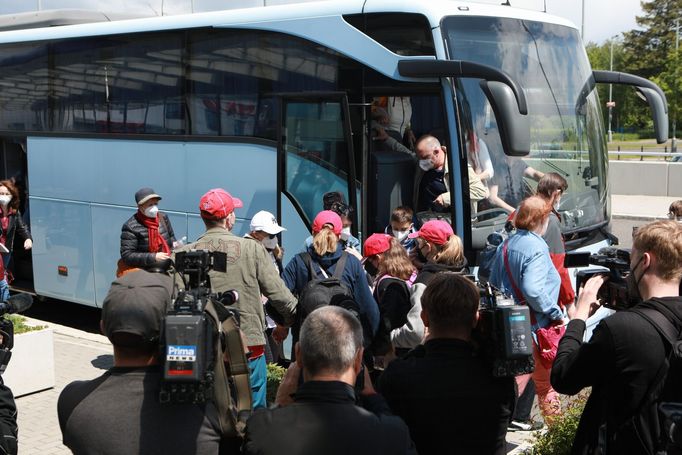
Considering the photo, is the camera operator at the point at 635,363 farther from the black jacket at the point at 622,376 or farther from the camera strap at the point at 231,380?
the camera strap at the point at 231,380

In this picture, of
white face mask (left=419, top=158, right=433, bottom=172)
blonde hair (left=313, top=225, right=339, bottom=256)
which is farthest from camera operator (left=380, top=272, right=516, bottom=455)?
white face mask (left=419, top=158, right=433, bottom=172)

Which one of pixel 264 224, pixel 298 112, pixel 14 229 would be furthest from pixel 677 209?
pixel 14 229

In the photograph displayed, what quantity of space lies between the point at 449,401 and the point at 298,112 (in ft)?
18.4

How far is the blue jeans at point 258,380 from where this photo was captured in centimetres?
556

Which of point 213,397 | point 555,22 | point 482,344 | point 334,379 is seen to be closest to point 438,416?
point 482,344

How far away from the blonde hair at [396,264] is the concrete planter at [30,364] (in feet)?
12.9

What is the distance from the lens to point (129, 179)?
34.2 ft

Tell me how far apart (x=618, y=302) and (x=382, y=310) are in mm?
2264

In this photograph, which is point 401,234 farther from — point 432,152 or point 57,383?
point 57,383

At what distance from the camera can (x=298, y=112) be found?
8680 mm

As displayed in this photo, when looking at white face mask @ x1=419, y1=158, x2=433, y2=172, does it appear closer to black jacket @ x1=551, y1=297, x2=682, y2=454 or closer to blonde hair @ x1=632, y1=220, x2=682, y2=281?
blonde hair @ x1=632, y1=220, x2=682, y2=281

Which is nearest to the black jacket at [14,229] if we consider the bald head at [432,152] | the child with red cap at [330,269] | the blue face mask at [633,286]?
the bald head at [432,152]

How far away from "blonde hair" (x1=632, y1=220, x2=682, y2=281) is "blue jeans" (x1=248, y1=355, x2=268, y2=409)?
281 centimetres

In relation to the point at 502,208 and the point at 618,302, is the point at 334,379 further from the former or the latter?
the point at 502,208
